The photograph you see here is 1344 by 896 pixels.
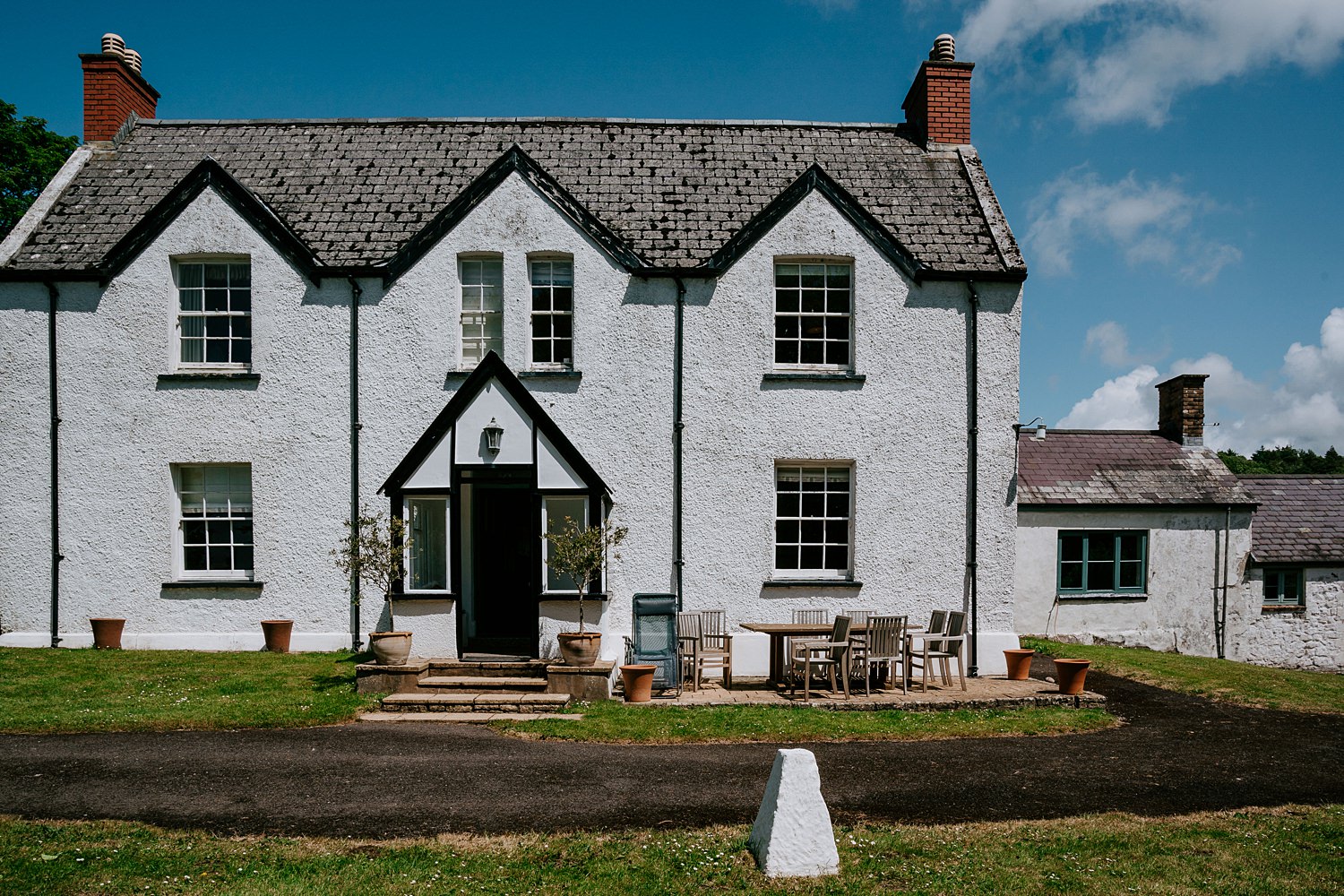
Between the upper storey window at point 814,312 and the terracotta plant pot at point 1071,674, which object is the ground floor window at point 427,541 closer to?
the upper storey window at point 814,312

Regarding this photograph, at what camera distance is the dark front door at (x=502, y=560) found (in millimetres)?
14297

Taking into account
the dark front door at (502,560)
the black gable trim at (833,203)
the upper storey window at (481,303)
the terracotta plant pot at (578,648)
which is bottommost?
the terracotta plant pot at (578,648)

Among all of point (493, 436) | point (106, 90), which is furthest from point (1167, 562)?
point (106, 90)

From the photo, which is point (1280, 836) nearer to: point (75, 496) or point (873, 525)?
point (873, 525)

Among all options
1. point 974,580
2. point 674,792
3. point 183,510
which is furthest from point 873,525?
point 183,510

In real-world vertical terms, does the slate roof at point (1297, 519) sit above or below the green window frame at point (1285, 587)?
above

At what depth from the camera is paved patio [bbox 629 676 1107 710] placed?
11.9m

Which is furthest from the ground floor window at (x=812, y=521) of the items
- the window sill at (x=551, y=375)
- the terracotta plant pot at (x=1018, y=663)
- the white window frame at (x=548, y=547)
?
the window sill at (x=551, y=375)

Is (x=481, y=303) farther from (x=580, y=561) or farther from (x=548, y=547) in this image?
(x=580, y=561)

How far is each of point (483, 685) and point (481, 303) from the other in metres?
6.45

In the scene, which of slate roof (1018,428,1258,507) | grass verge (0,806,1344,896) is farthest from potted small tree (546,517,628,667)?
slate roof (1018,428,1258,507)

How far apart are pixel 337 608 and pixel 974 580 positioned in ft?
35.0

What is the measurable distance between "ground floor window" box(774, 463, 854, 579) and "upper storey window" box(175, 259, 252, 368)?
375 inches

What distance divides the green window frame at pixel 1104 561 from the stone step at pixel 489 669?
44.1 ft
